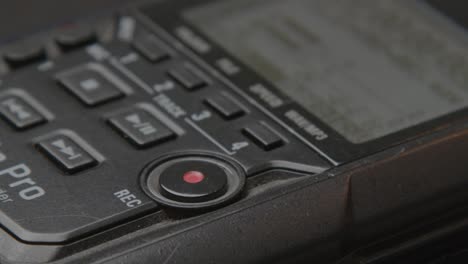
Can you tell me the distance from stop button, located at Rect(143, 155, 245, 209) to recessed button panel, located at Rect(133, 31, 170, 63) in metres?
0.13

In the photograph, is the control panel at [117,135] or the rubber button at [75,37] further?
A: the rubber button at [75,37]

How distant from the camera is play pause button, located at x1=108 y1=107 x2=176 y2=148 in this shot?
755 mm

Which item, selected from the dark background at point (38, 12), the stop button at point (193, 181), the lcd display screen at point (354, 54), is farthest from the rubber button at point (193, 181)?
the dark background at point (38, 12)

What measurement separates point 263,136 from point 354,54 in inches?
6.0

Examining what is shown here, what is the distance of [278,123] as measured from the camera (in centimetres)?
78

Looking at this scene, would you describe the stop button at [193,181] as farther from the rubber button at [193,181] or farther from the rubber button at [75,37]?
the rubber button at [75,37]

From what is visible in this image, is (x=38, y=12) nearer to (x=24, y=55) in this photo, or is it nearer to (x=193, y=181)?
(x=24, y=55)

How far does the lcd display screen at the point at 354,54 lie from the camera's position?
0.81 metres

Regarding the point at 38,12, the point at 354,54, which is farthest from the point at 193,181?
the point at 38,12

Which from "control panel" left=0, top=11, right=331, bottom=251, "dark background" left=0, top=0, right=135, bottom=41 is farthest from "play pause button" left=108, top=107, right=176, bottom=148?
"dark background" left=0, top=0, right=135, bottom=41

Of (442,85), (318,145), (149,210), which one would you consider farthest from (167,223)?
(442,85)

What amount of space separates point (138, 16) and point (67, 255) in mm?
281

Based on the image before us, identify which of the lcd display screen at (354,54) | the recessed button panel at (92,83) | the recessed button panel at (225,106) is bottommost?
the lcd display screen at (354,54)

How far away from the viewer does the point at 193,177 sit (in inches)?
28.4
